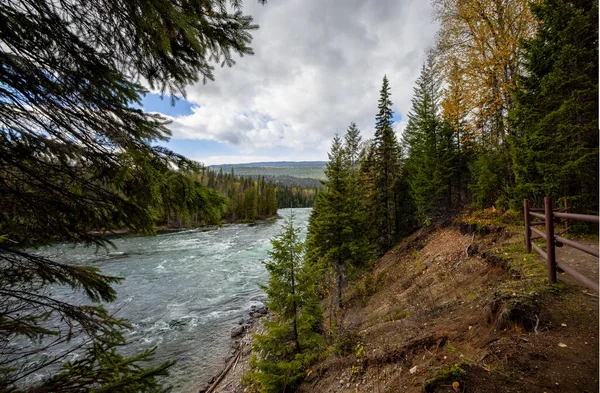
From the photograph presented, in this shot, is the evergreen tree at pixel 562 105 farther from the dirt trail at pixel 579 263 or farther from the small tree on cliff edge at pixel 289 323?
the small tree on cliff edge at pixel 289 323

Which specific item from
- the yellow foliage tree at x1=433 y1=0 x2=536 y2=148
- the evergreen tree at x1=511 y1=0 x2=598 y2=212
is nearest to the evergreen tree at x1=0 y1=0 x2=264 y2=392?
the evergreen tree at x1=511 y1=0 x2=598 y2=212

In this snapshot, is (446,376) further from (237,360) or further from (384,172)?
(384,172)

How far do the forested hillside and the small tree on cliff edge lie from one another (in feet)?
0.14

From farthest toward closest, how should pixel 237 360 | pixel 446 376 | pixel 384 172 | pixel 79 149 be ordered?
pixel 384 172
pixel 237 360
pixel 446 376
pixel 79 149

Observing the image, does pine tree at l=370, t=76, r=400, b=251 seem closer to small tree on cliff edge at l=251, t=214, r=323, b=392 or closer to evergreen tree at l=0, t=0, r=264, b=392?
small tree on cliff edge at l=251, t=214, r=323, b=392

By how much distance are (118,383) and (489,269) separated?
343 inches

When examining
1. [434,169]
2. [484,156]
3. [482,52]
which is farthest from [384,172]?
[482,52]

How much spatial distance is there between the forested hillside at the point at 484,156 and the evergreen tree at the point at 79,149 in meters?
4.34

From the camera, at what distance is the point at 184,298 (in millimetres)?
15648

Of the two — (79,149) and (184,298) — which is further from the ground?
(79,149)

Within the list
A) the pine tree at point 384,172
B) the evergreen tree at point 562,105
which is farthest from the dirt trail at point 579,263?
the pine tree at point 384,172

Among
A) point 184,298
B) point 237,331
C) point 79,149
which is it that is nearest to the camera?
point 79,149

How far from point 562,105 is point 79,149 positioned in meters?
10.7

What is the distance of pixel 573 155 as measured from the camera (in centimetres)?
698
